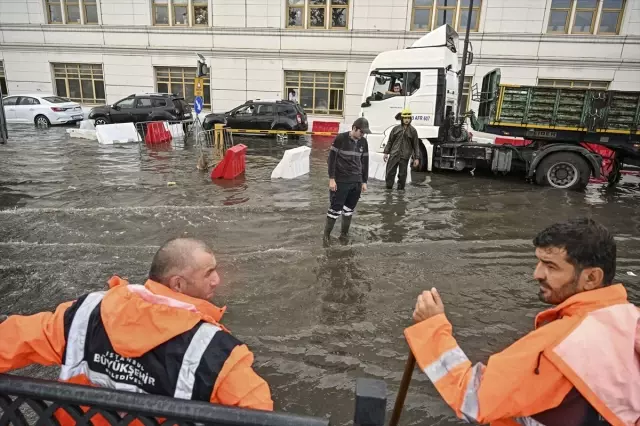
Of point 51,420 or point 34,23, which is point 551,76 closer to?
point 51,420

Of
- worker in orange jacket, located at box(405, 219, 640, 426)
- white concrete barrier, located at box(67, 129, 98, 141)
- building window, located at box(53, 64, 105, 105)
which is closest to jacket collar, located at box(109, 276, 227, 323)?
worker in orange jacket, located at box(405, 219, 640, 426)

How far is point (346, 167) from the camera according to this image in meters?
5.93

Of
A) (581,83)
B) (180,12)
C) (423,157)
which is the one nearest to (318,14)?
(180,12)

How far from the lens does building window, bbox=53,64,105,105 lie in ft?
76.2

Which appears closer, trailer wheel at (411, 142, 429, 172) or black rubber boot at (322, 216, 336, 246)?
black rubber boot at (322, 216, 336, 246)

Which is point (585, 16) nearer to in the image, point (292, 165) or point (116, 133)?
point (292, 165)

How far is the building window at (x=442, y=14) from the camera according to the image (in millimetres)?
19906

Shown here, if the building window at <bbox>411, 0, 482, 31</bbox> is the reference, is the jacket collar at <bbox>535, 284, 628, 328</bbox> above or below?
below

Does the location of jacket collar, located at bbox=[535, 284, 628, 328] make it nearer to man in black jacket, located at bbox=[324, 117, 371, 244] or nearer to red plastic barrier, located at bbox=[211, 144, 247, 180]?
man in black jacket, located at bbox=[324, 117, 371, 244]

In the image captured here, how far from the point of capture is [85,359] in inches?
58.8

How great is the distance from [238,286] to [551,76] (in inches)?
791

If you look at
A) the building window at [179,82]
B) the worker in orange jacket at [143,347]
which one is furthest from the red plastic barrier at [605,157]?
the building window at [179,82]

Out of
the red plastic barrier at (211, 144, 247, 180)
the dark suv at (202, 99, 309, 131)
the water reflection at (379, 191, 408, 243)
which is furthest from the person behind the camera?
the dark suv at (202, 99, 309, 131)

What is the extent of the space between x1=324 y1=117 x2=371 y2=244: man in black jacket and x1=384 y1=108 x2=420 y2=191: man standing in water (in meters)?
3.28
